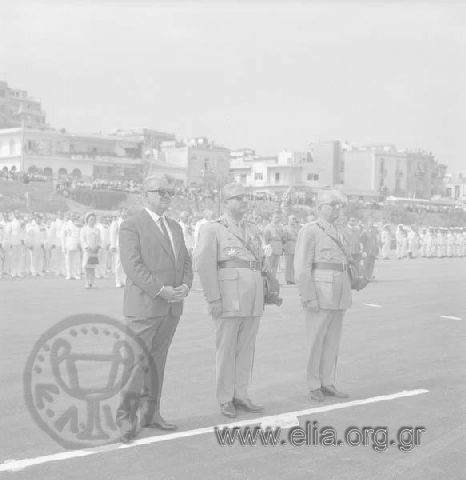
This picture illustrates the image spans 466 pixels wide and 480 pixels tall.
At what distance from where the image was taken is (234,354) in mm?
6566

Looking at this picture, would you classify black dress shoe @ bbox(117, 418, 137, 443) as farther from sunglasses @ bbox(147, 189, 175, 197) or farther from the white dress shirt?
sunglasses @ bbox(147, 189, 175, 197)

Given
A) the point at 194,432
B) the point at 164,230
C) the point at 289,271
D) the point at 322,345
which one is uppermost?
the point at 164,230

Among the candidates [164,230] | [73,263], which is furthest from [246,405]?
[73,263]

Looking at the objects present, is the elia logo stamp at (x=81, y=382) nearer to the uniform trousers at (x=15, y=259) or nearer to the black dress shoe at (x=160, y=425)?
the black dress shoe at (x=160, y=425)

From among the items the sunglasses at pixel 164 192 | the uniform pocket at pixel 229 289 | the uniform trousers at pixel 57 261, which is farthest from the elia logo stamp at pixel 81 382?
the uniform trousers at pixel 57 261

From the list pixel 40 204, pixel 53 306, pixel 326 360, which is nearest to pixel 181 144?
pixel 40 204

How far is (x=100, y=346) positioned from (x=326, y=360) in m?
3.36

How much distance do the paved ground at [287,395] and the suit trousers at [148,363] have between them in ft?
0.85

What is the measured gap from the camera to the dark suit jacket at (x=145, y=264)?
582 centimetres

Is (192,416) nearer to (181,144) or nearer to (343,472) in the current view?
(343,472)

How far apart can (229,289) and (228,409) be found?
3.06ft

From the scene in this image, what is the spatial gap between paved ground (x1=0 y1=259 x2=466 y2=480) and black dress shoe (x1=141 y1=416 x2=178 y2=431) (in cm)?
14

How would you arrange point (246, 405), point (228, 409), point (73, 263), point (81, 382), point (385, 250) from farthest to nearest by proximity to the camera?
point (385, 250) < point (73, 263) < point (81, 382) < point (246, 405) < point (228, 409)

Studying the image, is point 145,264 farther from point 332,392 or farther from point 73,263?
point 73,263
